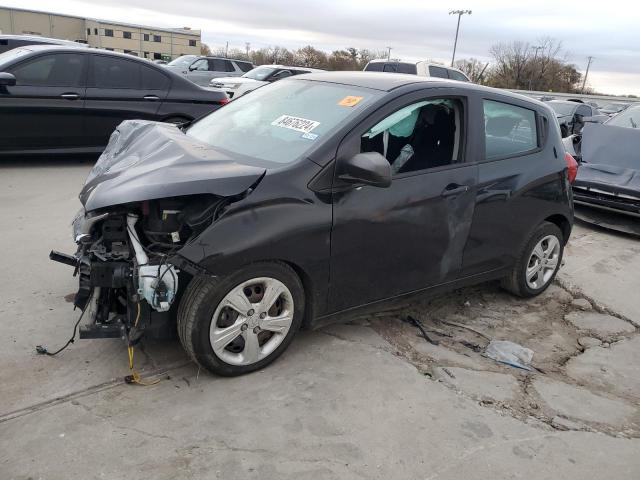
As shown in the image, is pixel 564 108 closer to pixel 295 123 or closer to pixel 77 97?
pixel 77 97

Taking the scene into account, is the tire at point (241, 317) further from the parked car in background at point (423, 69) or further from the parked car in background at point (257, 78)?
the parked car in background at point (423, 69)

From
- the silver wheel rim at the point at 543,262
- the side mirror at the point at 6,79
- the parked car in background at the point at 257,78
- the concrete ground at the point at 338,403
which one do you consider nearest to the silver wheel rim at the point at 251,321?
the concrete ground at the point at 338,403

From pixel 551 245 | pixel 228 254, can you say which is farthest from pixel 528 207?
pixel 228 254

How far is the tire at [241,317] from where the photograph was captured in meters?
2.89

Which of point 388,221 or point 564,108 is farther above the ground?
point 564,108

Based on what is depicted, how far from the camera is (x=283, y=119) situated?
3684 millimetres

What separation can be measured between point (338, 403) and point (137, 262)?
130 cm

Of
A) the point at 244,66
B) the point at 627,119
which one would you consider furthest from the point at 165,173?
the point at 244,66

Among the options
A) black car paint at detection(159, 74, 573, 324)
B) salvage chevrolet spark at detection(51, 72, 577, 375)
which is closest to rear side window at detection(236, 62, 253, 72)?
salvage chevrolet spark at detection(51, 72, 577, 375)

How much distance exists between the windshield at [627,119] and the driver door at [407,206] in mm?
5979

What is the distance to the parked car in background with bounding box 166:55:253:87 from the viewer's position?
19.0 meters

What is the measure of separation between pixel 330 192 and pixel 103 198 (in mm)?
1223

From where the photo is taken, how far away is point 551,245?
4660mm

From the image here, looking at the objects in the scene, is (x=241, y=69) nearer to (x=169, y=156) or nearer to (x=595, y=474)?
(x=169, y=156)
